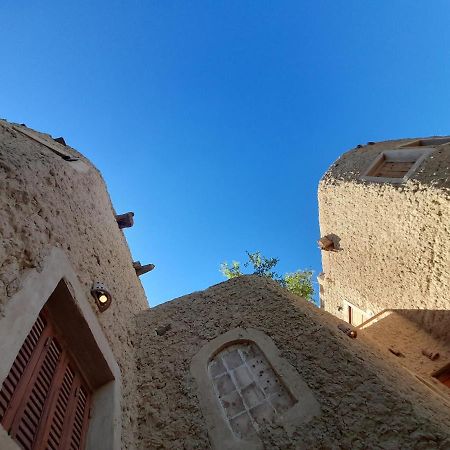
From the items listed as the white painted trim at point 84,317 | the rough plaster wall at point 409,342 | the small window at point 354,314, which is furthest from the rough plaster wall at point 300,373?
the small window at point 354,314

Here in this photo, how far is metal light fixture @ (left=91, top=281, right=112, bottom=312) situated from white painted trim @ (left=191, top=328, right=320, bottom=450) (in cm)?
113

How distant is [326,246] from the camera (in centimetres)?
891

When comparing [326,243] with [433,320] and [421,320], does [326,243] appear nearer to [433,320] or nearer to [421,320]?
[421,320]

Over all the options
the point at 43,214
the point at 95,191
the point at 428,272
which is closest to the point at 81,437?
the point at 43,214

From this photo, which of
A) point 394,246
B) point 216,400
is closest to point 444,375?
point 394,246

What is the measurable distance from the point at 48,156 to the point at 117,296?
1915 millimetres

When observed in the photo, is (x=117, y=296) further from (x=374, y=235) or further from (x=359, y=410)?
(x=374, y=235)

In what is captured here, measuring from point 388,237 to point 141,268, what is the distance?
483 centimetres

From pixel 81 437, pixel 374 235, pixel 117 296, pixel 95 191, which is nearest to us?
pixel 81 437

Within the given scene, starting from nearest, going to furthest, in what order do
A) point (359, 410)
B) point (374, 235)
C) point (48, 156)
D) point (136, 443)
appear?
point (359, 410)
point (136, 443)
point (48, 156)
point (374, 235)

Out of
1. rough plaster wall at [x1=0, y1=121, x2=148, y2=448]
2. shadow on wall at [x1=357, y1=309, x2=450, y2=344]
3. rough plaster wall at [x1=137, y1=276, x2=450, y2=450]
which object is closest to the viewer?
rough plaster wall at [x1=0, y1=121, x2=148, y2=448]

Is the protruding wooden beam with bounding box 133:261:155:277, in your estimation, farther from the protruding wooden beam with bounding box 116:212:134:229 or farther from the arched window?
the arched window

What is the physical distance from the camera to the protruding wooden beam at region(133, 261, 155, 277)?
792 cm

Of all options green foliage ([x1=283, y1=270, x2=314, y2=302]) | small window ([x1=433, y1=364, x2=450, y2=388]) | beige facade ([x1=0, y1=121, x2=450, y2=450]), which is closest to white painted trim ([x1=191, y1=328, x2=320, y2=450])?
beige facade ([x1=0, y1=121, x2=450, y2=450])
